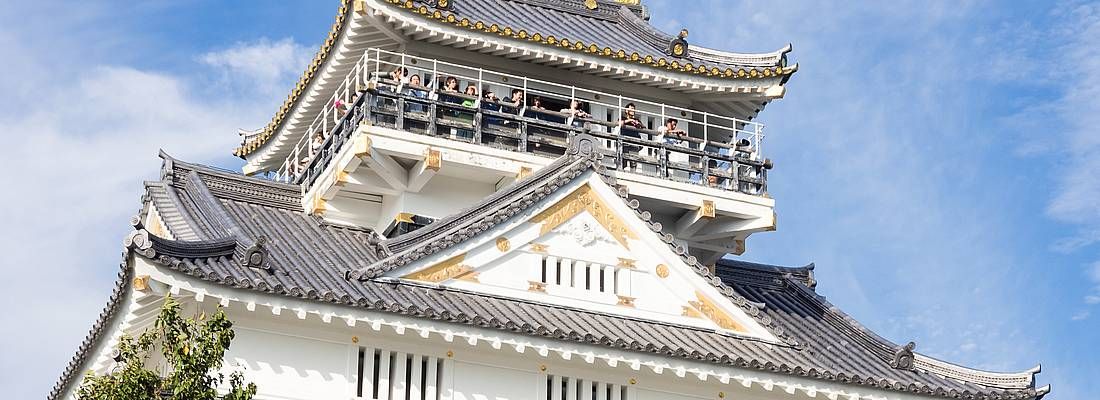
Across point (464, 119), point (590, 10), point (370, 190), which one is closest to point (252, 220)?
point (370, 190)

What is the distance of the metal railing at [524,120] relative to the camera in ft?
92.6

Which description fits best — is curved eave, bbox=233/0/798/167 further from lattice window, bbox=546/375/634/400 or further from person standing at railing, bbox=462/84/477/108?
lattice window, bbox=546/375/634/400

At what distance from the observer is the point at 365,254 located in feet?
88.5

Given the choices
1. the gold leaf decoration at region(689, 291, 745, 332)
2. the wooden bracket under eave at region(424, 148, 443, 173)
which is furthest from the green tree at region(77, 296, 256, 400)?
the gold leaf decoration at region(689, 291, 745, 332)

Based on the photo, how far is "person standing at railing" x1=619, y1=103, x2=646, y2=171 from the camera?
2973 cm

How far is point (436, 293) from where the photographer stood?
81.6 feet

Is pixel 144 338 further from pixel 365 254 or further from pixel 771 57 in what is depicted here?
pixel 771 57

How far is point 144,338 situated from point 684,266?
375 inches

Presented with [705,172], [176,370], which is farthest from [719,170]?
[176,370]

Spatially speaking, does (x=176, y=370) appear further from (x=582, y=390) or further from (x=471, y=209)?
(x=471, y=209)

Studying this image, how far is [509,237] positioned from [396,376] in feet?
10.1

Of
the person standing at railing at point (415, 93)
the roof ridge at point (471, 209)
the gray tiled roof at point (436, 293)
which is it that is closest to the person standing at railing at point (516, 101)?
the person standing at railing at point (415, 93)

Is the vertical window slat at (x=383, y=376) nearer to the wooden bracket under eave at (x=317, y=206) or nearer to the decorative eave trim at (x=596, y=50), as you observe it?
the wooden bracket under eave at (x=317, y=206)

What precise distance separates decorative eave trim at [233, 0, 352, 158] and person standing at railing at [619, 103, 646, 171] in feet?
16.0
